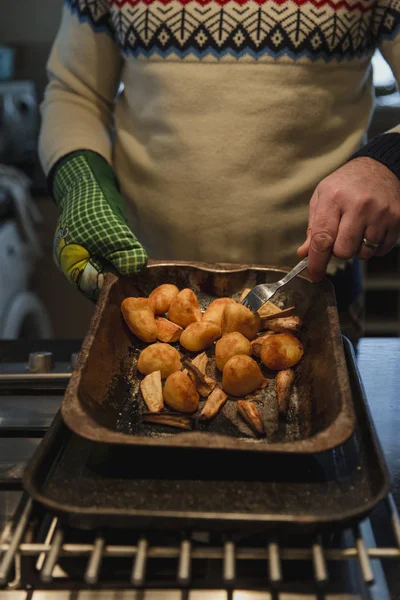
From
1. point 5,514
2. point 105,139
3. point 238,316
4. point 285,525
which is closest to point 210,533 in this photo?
point 285,525

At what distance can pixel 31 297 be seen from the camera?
1.95 m

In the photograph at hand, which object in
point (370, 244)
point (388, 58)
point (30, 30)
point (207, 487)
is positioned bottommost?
point (30, 30)

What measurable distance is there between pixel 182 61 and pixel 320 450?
0.69 m

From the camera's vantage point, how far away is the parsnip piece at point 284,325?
877mm

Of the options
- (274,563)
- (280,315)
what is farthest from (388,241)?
(274,563)

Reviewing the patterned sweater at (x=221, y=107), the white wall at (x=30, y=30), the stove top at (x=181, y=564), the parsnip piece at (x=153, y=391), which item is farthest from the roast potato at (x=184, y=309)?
the white wall at (x=30, y=30)

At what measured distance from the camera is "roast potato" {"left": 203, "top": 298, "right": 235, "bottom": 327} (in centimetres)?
89

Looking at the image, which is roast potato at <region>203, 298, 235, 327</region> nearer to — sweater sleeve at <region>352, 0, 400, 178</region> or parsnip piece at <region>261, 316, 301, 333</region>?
parsnip piece at <region>261, 316, 301, 333</region>

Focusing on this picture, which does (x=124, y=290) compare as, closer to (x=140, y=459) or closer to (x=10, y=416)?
(x=10, y=416)

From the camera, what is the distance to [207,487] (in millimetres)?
602

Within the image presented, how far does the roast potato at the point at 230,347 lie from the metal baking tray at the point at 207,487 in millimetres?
205

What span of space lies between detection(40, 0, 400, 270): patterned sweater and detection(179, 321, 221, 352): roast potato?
0.91ft

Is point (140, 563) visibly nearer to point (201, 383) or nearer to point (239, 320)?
point (201, 383)

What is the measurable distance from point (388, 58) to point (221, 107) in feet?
0.95
